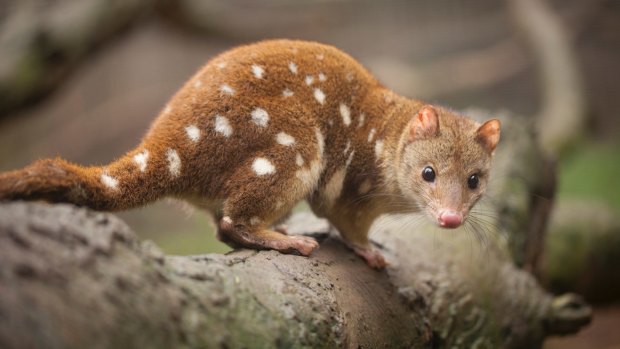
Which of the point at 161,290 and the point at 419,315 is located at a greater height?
the point at 419,315

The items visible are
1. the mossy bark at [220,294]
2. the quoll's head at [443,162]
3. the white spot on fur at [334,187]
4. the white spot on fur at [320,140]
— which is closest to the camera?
the mossy bark at [220,294]

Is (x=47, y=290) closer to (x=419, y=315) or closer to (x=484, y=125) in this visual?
(x=419, y=315)

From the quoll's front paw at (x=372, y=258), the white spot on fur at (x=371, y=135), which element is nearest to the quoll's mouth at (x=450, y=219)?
the quoll's front paw at (x=372, y=258)

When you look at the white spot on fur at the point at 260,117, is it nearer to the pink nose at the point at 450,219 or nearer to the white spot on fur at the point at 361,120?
the white spot on fur at the point at 361,120

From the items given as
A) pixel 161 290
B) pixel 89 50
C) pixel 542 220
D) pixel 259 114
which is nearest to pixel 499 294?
pixel 542 220

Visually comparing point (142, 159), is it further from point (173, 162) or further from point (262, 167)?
point (262, 167)
